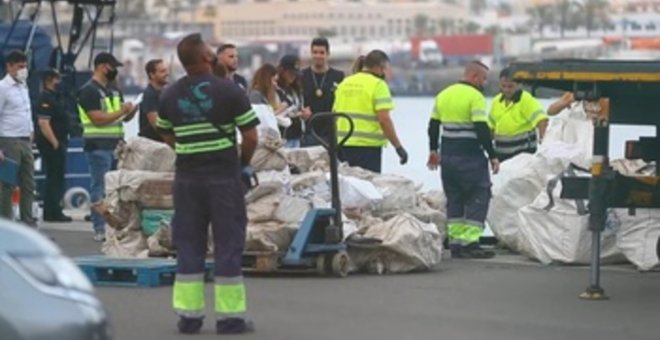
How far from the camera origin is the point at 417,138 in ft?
155

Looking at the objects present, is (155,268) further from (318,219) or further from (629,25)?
(629,25)

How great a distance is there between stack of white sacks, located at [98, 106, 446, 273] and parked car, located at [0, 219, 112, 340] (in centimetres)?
697

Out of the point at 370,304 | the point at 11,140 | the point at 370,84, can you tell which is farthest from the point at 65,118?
the point at 370,304

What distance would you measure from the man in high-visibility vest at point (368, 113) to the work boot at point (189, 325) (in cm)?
557

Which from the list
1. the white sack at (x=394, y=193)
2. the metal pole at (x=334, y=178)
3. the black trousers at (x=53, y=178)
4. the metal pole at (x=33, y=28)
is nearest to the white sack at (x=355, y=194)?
the white sack at (x=394, y=193)

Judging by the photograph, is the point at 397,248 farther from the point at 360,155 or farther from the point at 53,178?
the point at 53,178

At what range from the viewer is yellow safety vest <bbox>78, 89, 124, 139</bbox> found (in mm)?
20672

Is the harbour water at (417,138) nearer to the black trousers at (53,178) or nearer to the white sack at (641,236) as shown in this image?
the white sack at (641,236)

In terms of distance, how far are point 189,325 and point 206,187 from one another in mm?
856

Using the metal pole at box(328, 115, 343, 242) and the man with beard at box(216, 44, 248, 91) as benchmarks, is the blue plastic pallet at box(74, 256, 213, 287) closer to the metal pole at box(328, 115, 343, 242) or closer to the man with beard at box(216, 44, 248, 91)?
the metal pole at box(328, 115, 343, 242)

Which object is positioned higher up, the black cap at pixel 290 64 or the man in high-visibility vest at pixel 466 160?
the black cap at pixel 290 64

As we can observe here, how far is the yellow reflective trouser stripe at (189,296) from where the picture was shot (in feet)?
44.8

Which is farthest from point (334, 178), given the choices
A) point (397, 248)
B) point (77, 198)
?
point (77, 198)

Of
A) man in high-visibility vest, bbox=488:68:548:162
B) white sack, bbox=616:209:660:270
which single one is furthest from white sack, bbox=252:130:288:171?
man in high-visibility vest, bbox=488:68:548:162
